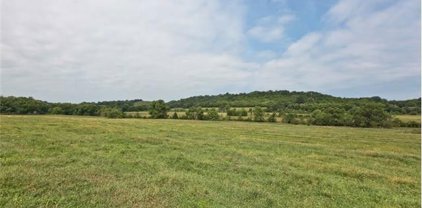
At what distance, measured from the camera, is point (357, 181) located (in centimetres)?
1301

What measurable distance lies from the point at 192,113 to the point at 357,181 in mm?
81664

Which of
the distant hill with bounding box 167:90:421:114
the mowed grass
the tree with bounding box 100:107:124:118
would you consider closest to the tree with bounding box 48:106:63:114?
the tree with bounding box 100:107:124:118

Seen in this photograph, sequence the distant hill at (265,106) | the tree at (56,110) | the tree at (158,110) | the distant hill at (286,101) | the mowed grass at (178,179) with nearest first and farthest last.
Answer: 1. the mowed grass at (178,179)
2. the distant hill at (265,106)
3. the tree at (56,110)
4. the tree at (158,110)
5. the distant hill at (286,101)

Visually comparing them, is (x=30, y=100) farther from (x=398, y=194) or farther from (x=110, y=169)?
(x=398, y=194)

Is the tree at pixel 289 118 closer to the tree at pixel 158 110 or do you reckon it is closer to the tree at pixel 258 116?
the tree at pixel 258 116

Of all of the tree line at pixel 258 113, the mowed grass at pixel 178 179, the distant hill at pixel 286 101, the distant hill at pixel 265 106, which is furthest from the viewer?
the distant hill at pixel 286 101

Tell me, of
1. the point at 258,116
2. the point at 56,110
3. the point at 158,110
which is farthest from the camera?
the point at 158,110

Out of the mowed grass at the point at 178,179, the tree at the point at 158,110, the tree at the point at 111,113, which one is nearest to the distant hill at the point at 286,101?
the tree at the point at 158,110

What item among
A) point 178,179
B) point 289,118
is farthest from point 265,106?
point 178,179

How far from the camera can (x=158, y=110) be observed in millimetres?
92812

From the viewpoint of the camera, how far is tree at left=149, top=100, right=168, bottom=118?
92188mm

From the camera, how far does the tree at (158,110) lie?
9219cm

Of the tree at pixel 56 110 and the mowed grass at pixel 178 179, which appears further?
the tree at pixel 56 110

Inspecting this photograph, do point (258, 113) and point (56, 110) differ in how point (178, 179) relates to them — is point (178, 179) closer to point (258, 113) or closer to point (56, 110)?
point (258, 113)
